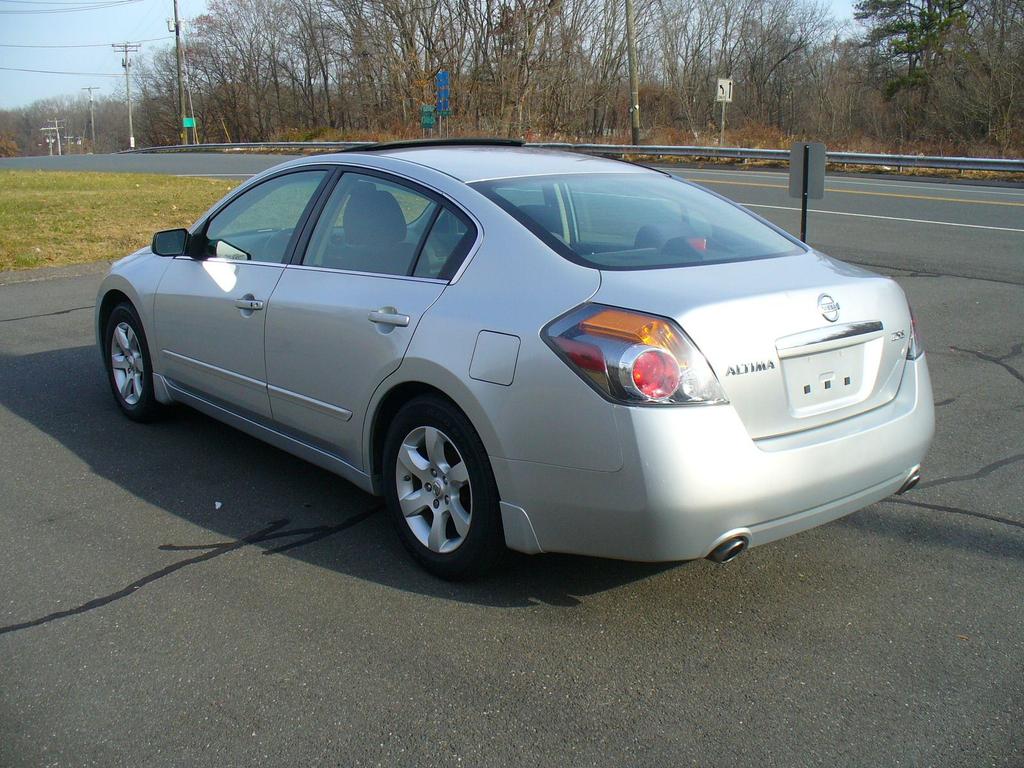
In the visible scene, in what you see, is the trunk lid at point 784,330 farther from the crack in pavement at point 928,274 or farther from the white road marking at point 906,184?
the white road marking at point 906,184

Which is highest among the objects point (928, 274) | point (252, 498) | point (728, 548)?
point (928, 274)

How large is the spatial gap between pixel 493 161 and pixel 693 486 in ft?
6.46

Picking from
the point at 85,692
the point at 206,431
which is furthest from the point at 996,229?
the point at 85,692

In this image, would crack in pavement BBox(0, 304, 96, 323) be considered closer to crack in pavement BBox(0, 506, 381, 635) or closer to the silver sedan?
the silver sedan

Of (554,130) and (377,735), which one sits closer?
(377,735)

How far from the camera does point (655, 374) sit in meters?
3.25

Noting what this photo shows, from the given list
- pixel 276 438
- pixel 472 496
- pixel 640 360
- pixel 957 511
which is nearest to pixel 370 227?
pixel 276 438

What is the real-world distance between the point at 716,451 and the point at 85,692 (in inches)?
85.7

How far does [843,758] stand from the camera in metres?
2.87

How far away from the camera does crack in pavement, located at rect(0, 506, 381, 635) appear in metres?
Result: 3.77

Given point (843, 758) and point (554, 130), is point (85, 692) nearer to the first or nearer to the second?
point (843, 758)

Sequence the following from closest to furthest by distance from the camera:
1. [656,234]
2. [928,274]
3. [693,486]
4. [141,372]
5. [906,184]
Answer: [693,486] < [656,234] < [141,372] < [928,274] < [906,184]

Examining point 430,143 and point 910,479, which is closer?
point 910,479

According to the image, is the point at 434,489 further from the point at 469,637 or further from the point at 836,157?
the point at 836,157
